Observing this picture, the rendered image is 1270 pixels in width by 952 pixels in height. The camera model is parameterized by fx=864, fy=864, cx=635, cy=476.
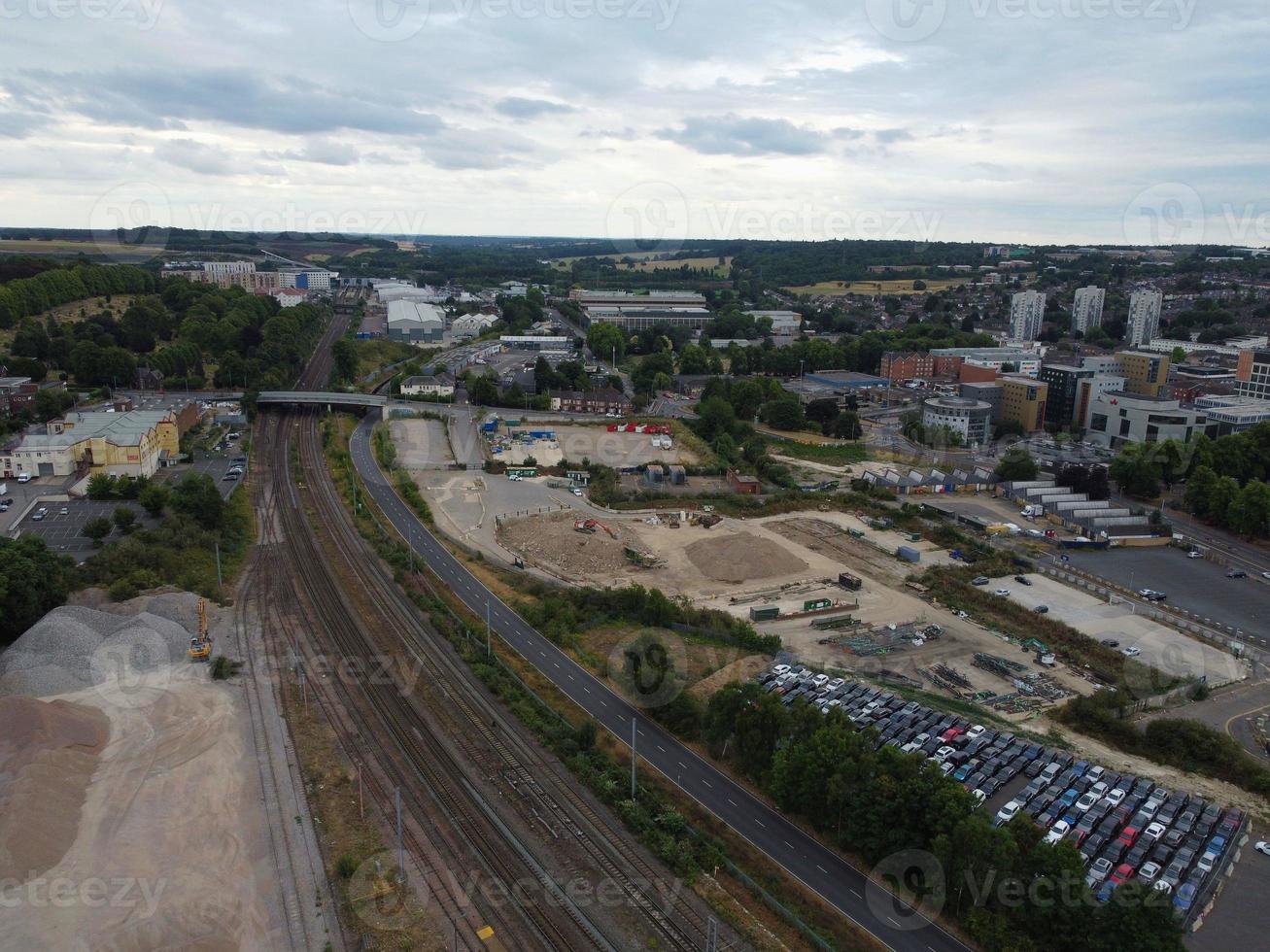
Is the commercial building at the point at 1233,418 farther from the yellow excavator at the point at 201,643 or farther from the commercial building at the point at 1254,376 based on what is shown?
the yellow excavator at the point at 201,643

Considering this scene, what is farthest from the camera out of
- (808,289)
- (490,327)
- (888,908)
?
(808,289)

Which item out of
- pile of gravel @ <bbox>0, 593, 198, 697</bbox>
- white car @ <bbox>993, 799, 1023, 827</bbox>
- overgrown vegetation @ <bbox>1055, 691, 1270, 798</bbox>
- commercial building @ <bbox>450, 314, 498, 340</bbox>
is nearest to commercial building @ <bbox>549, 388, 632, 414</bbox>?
pile of gravel @ <bbox>0, 593, 198, 697</bbox>

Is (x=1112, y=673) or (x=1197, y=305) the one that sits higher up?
(x=1197, y=305)

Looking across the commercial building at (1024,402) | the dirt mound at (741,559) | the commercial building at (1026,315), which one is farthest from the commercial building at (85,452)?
the commercial building at (1026,315)

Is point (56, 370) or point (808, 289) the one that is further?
point (808, 289)

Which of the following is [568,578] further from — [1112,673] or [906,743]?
[1112,673]

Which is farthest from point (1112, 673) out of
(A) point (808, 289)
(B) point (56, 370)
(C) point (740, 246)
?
(C) point (740, 246)

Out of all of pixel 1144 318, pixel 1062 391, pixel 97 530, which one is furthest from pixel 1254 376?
pixel 97 530

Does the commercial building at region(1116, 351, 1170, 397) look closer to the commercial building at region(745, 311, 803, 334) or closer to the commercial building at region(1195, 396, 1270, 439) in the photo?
the commercial building at region(1195, 396, 1270, 439)
